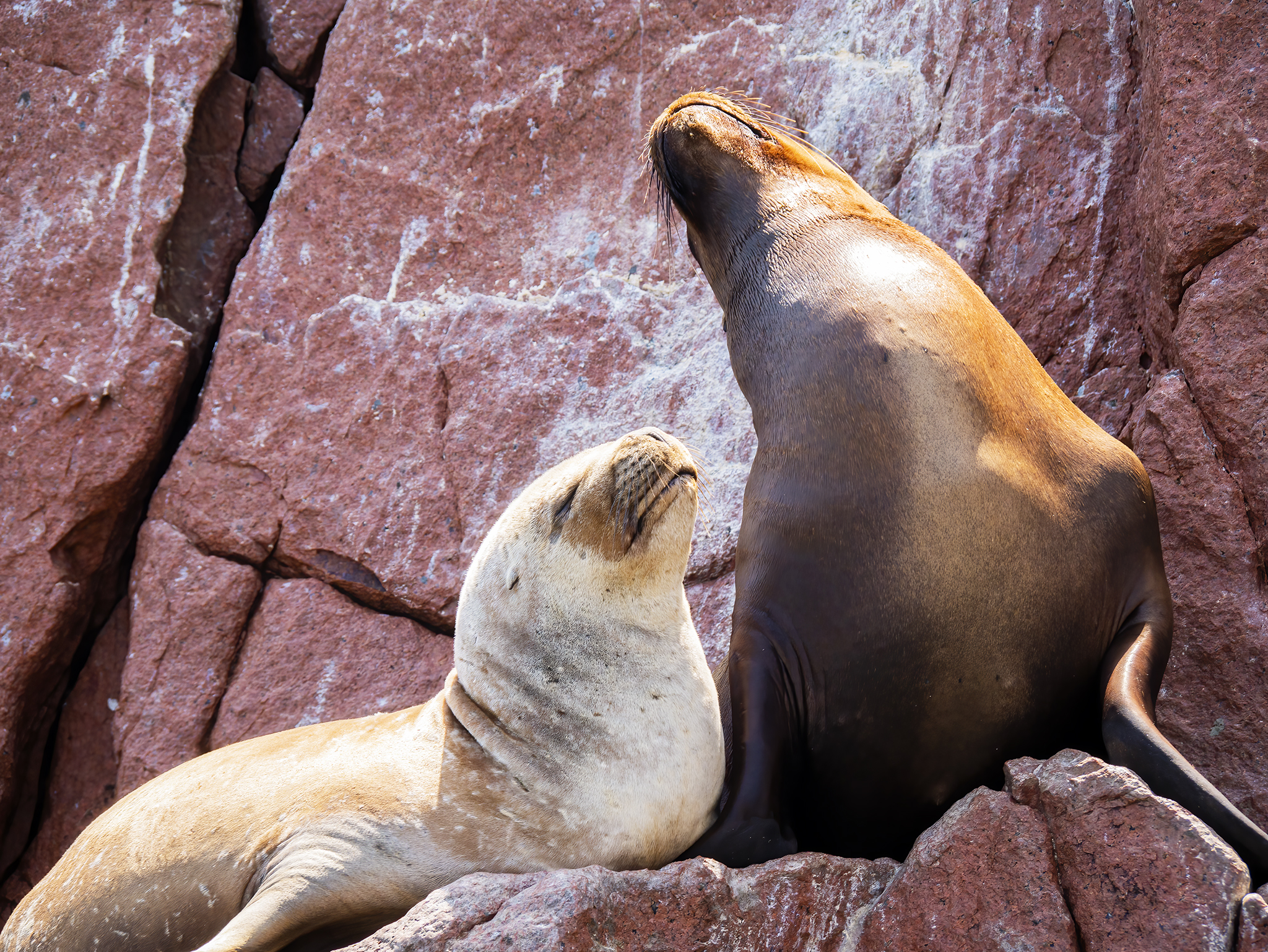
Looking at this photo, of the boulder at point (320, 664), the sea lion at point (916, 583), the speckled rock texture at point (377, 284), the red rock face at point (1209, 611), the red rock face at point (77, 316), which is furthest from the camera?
the red rock face at point (77, 316)

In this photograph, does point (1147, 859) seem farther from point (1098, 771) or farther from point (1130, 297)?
point (1130, 297)

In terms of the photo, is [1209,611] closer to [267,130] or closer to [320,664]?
[320,664]

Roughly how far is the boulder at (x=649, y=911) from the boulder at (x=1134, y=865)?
40 centimetres

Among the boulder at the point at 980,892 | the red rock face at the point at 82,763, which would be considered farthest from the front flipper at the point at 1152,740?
the red rock face at the point at 82,763

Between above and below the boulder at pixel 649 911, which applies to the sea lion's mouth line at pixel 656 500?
above

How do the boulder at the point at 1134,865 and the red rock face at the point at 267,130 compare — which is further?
the red rock face at the point at 267,130

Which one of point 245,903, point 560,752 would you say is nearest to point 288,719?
point 245,903

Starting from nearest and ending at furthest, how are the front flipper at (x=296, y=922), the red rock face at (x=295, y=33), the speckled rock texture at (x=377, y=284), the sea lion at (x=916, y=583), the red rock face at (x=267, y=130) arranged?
the front flipper at (x=296, y=922)
the sea lion at (x=916, y=583)
the speckled rock texture at (x=377, y=284)
the red rock face at (x=267, y=130)
the red rock face at (x=295, y=33)

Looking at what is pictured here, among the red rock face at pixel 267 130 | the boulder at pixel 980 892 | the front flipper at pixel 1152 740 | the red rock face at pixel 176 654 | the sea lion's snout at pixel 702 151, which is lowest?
the red rock face at pixel 176 654

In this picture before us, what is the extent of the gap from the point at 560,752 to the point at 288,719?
217cm

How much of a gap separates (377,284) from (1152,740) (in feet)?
11.9

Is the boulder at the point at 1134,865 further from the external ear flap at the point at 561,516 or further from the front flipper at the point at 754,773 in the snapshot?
the external ear flap at the point at 561,516

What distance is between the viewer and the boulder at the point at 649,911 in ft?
7.01

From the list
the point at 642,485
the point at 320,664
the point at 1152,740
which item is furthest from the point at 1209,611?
the point at 320,664
